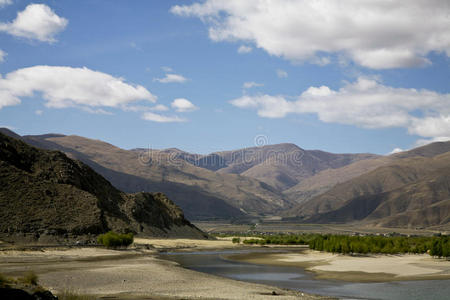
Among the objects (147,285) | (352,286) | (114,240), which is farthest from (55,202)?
(352,286)

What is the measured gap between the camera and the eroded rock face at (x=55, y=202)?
108719mm

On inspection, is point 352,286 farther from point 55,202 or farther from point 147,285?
point 55,202

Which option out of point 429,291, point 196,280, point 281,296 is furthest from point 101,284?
point 429,291

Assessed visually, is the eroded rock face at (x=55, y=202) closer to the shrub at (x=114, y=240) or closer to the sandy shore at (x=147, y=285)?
the shrub at (x=114, y=240)

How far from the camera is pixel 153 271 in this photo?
57781 millimetres

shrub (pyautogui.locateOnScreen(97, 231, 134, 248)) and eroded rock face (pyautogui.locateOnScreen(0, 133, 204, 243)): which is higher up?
eroded rock face (pyautogui.locateOnScreen(0, 133, 204, 243))

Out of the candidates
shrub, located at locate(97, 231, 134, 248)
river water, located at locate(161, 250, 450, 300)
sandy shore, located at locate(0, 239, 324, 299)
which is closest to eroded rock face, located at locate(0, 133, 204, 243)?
shrub, located at locate(97, 231, 134, 248)

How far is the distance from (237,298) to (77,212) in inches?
3671

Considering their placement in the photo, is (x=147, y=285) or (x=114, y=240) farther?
(x=114, y=240)

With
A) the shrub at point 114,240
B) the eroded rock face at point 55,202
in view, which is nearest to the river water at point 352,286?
the shrub at point 114,240

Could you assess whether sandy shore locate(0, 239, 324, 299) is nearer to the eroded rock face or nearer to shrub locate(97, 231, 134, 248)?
shrub locate(97, 231, 134, 248)

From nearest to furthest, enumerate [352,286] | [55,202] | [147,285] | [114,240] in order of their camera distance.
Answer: [147,285], [352,286], [114,240], [55,202]

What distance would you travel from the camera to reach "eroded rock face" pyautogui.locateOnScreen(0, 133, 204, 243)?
108719 millimetres

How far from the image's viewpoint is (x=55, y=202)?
393 feet
